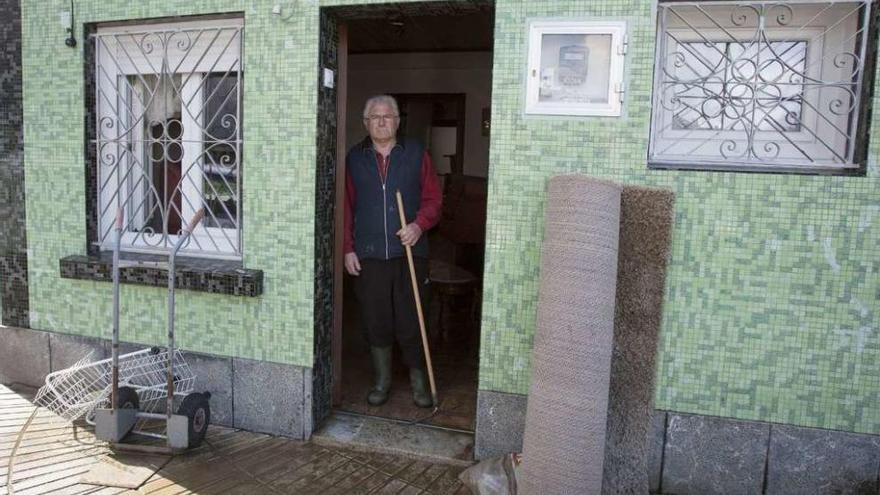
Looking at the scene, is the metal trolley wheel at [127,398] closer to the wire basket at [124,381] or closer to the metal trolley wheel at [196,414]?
the wire basket at [124,381]

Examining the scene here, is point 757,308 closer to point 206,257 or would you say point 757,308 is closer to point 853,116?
point 853,116

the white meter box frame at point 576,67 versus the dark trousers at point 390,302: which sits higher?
the white meter box frame at point 576,67

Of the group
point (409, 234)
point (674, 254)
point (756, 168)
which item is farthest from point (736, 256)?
point (409, 234)

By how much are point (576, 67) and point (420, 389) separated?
2248 millimetres

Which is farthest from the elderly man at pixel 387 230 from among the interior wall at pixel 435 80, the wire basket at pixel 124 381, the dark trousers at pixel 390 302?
the interior wall at pixel 435 80

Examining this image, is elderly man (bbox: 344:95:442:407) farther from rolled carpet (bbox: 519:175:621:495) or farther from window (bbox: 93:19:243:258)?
rolled carpet (bbox: 519:175:621:495)

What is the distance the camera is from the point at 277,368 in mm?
3568

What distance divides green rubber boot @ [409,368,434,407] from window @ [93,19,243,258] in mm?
1390

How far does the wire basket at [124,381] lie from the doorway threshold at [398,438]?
→ 3.08 feet

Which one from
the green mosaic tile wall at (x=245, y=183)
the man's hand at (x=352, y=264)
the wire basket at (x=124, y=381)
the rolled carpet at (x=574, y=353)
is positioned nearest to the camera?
the rolled carpet at (x=574, y=353)

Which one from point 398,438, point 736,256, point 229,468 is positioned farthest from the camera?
point 398,438

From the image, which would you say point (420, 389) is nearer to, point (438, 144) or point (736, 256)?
point (736, 256)

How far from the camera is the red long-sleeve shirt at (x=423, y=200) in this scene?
12.8 ft

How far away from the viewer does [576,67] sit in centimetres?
299
